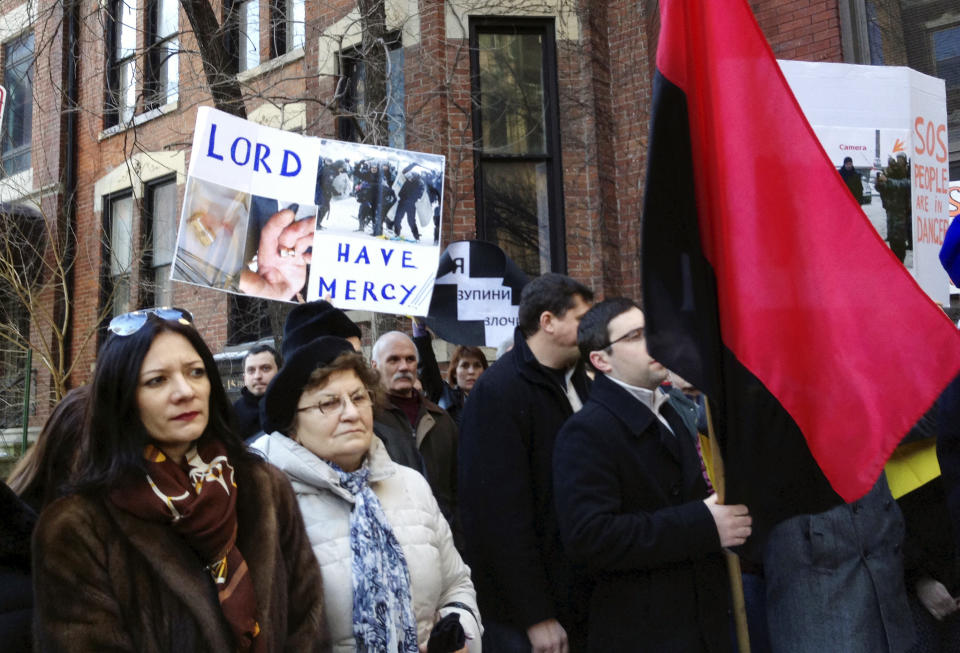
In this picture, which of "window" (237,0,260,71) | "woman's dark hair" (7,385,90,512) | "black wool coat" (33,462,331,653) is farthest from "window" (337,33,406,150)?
"black wool coat" (33,462,331,653)

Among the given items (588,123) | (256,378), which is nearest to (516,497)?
(256,378)

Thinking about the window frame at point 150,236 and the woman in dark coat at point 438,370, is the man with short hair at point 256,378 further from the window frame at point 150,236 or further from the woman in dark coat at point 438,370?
the window frame at point 150,236

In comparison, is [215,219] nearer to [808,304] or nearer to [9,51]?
[808,304]

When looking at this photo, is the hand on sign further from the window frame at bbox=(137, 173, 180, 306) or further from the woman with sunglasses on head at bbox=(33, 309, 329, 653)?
the window frame at bbox=(137, 173, 180, 306)

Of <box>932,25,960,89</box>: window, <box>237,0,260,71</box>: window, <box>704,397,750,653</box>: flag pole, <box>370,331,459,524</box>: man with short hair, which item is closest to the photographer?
<box>704,397,750,653</box>: flag pole

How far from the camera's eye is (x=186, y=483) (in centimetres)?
230

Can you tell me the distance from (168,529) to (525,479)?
1443mm

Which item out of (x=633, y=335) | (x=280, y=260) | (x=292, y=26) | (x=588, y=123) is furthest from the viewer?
(x=292, y=26)

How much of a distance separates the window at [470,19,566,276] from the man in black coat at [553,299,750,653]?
19.6 ft

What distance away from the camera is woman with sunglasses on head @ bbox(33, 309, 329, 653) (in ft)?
6.85

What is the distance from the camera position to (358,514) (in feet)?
8.75

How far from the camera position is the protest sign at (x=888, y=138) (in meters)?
4.88

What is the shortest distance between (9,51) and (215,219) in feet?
37.5

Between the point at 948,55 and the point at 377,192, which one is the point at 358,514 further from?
the point at 948,55
